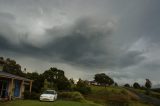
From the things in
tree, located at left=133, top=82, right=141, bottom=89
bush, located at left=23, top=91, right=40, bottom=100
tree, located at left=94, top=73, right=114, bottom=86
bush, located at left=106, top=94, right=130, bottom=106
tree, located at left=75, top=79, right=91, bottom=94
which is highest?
tree, located at left=94, top=73, right=114, bottom=86

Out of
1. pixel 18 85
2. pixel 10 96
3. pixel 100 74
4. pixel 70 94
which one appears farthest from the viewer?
pixel 100 74

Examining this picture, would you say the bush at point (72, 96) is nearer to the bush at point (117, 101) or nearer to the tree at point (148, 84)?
the bush at point (117, 101)

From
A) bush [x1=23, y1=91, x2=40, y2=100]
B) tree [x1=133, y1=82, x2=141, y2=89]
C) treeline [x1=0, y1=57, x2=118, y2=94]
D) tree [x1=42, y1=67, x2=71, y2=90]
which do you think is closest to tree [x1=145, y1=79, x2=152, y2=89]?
tree [x1=133, y1=82, x2=141, y2=89]

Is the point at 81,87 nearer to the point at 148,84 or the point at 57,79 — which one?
the point at 57,79

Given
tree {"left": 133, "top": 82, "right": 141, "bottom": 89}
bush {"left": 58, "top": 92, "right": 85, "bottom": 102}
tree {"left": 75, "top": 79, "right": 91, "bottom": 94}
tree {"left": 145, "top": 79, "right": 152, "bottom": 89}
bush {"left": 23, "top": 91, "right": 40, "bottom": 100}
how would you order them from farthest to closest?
tree {"left": 133, "top": 82, "right": 141, "bottom": 89}, tree {"left": 145, "top": 79, "right": 152, "bottom": 89}, tree {"left": 75, "top": 79, "right": 91, "bottom": 94}, bush {"left": 58, "top": 92, "right": 85, "bottom": 102}, bush {"left": 23, "top": 91, "right": 40, "bottom": 100}

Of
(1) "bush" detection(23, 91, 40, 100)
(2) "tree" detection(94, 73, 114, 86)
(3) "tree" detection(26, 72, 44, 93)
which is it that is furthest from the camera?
(2) "tree" detection(94, 73, 114, 86)

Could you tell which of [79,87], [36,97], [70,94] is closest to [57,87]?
[79,87]

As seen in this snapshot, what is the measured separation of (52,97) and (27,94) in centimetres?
651

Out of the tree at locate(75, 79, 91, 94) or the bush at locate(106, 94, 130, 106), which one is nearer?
the bush at locate(106, 94, 130, 106)

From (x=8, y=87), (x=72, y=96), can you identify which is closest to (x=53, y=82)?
(x=72, y=96)

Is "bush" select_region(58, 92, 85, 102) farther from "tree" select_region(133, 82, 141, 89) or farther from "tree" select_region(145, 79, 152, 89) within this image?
"tree" select_region(133, 82, 141, 89)

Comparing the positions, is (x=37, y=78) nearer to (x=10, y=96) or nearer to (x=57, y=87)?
(x=57, y=87)

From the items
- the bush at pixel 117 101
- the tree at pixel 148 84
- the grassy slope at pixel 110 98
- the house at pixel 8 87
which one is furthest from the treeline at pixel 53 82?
the tree at pixel 148 84

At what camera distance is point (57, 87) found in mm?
56969
